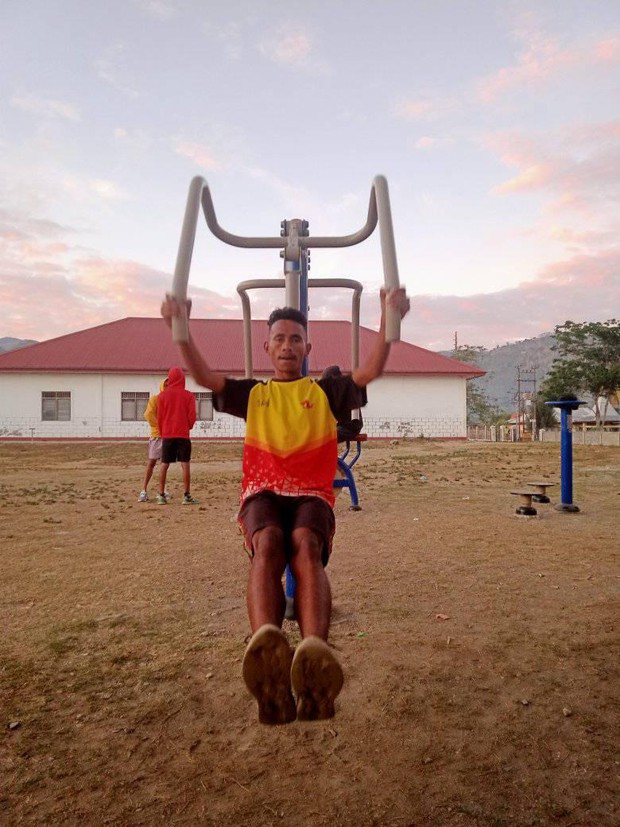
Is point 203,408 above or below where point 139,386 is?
below

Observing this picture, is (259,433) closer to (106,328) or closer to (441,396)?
(441,396)

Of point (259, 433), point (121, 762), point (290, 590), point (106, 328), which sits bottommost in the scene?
point (121, 762)

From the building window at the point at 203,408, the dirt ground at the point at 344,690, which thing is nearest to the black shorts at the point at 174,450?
the dirt ground at the point at 344,690

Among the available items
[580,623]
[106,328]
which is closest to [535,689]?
[580,623]

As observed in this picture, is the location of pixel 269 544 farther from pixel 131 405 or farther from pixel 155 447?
pixel 131 405

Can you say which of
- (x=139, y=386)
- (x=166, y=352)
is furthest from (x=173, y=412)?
(x=166, y=352)

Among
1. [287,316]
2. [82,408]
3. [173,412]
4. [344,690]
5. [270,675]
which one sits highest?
[82,408]

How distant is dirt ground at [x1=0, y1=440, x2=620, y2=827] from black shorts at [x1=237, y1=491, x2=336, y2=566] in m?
0.71

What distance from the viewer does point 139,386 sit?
25328 mm

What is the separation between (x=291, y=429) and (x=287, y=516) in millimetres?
360

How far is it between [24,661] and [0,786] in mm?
1010

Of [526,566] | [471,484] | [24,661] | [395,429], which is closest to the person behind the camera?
[24,661]

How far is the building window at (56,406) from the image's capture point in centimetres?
2523

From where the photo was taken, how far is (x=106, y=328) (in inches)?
1119
